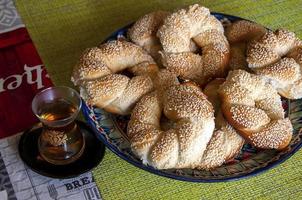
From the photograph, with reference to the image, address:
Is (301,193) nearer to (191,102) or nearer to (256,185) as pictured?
(256,185)

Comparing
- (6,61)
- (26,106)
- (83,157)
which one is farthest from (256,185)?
(6,61)

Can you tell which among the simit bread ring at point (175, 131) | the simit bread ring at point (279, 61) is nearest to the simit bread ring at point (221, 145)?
the simit bread ring at point (175, 131)

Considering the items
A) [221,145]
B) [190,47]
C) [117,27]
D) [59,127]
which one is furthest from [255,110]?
[117,27]

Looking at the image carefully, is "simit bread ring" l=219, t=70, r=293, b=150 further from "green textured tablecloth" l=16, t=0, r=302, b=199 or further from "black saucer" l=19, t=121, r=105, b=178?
"black saucer" l=19, t=121, r=105, b=178

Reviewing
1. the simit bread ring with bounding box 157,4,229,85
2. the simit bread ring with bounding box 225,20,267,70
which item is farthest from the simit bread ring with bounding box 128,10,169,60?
the simit bread ring with bounding box 225,20,267,70

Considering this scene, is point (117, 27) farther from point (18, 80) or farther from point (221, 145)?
point (221, 145)
